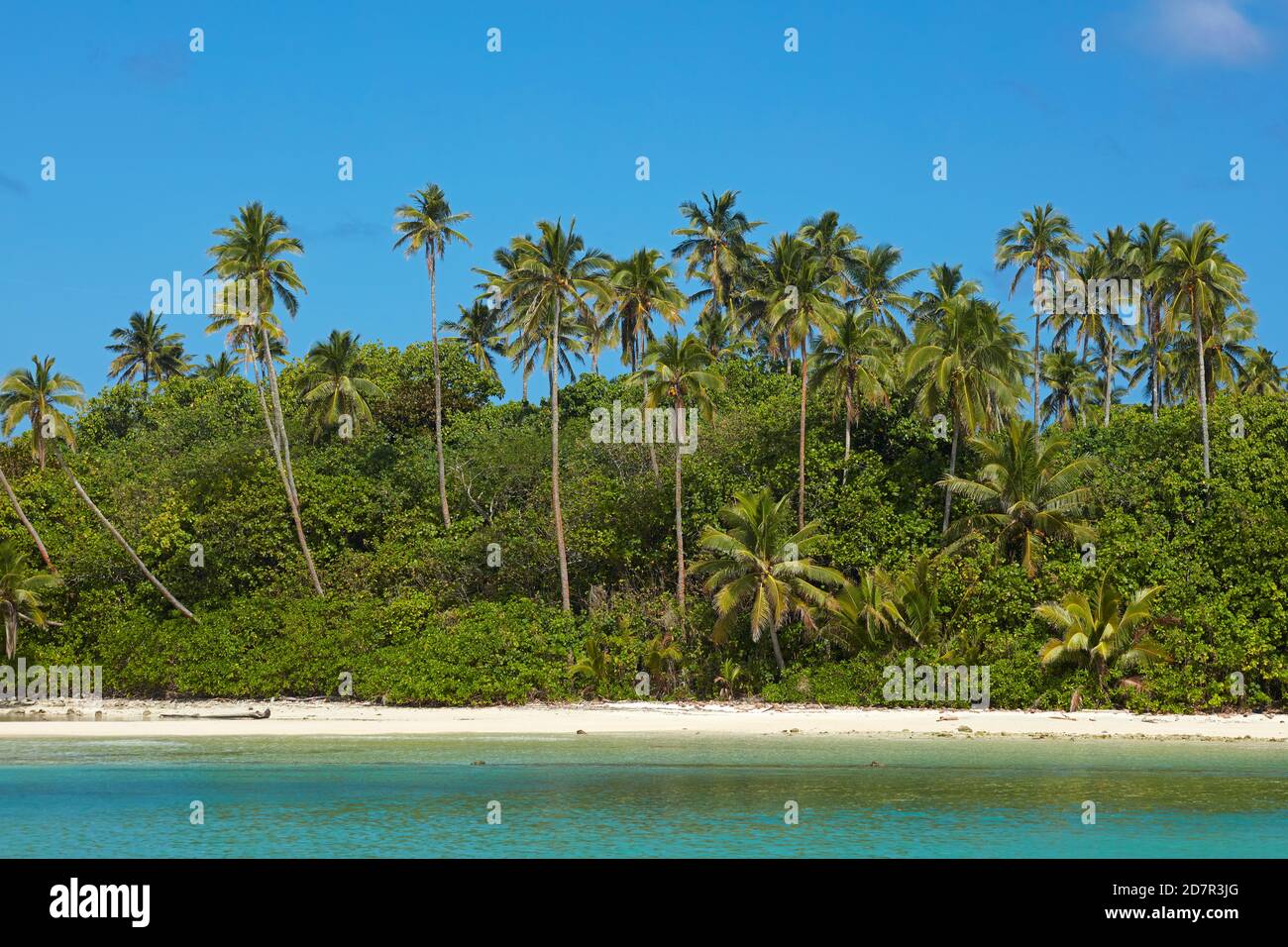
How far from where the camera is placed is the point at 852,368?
41.5 meters

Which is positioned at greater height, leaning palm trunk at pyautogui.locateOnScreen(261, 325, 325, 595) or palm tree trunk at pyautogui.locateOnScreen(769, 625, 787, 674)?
leaning palm trunk at pyautogui.locateOnScreen(261, 325, 325, 595)

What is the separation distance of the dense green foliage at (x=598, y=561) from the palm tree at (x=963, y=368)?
2.85m

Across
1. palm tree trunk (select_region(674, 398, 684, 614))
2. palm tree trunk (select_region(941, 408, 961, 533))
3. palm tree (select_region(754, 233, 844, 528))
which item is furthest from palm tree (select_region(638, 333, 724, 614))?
palm tree trunk (select_region(941, 408, 961, 533))

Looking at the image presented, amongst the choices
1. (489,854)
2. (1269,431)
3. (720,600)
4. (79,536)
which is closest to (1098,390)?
(1269,431)

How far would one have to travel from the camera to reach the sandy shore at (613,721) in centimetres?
3172

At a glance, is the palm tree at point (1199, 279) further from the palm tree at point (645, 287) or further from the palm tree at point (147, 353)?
the palm tree at point (147, 353)

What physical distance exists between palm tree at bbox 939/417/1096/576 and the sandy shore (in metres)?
6.30

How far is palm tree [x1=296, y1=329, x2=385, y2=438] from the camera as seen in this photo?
49906 mm

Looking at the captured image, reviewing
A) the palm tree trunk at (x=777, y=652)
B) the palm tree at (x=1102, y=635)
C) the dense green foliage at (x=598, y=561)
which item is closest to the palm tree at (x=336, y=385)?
the dense green foliage at (x=598, y=561)

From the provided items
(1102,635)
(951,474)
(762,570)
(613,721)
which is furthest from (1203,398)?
(613,721)

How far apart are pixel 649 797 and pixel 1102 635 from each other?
17.5 m

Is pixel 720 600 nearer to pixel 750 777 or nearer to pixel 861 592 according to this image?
pixel 861 592

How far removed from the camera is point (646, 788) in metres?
22.4

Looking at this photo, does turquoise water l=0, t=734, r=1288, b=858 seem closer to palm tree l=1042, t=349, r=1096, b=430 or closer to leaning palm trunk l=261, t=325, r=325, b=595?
leaning palm trunk l=261, t=325, r=325, b=595
